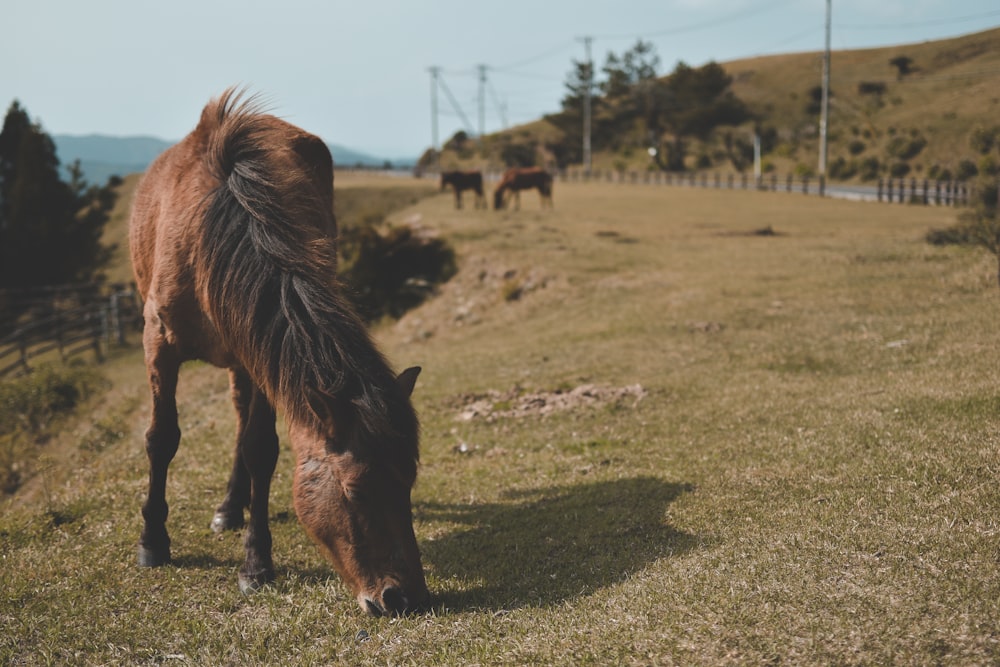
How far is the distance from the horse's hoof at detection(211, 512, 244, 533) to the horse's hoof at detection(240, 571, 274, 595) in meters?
1.38

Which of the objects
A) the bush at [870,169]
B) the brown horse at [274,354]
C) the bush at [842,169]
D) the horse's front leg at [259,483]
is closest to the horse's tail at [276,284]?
the brown horse at [274,354]

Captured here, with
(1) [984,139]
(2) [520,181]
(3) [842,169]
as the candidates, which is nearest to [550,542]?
(1) [984,139]

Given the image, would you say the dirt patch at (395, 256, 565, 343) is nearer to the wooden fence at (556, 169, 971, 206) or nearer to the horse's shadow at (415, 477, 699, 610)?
the horse's shadow at (415, 477, 699, 610)

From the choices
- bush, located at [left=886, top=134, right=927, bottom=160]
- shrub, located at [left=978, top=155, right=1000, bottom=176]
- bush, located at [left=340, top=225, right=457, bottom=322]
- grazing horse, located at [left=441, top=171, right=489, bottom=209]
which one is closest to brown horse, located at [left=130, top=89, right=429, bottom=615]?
bush, located at [left=340, top=225, right=457, bottom=322]

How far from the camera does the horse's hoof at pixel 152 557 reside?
5629mm

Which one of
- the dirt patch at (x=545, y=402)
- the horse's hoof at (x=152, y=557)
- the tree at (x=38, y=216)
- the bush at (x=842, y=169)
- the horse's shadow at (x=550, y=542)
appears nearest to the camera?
the horse's shadow at (x=550, y=542)

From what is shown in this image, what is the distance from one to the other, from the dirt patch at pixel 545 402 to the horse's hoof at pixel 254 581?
4672mm

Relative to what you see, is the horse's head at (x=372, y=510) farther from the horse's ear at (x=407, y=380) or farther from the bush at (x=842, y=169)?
the bush at (x=842, y=169)

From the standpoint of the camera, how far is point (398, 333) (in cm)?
2009

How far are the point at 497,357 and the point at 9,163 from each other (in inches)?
1158

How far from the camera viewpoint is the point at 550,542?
5457mm

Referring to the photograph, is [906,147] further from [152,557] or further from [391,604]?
[391,604]

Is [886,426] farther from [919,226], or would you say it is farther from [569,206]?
[569,206]

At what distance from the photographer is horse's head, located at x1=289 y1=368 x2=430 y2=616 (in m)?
4.12
